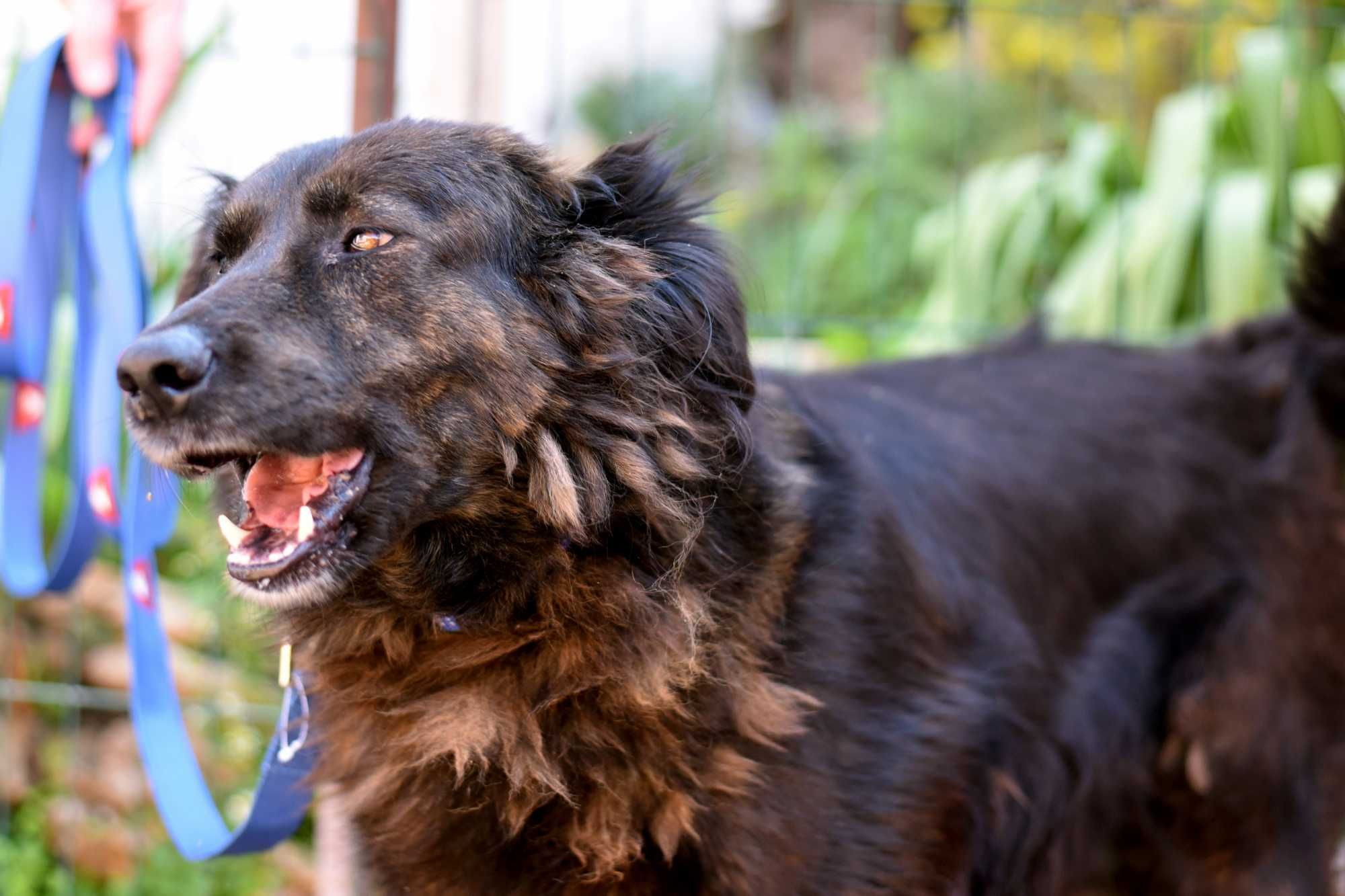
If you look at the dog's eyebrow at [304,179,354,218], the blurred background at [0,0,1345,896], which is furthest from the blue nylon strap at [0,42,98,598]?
the dog's eyebrow at [304,179,354,218]

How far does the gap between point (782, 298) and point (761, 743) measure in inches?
233

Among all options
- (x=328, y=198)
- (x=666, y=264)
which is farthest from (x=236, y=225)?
(x=666, y=264)

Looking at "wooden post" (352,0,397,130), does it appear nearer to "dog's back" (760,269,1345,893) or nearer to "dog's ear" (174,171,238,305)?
"dog's ear" (174,171,238,305)

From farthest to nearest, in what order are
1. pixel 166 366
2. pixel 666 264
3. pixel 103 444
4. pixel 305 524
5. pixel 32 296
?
pixel 32 296 → pixel 103 444 → pixel 666 264 → pixel 305 524 → pixel 166 366

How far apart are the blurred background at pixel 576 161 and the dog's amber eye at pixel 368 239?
514 millimetres

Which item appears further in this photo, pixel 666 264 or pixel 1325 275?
pixel 1325 275

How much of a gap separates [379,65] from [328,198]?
1.36 meters

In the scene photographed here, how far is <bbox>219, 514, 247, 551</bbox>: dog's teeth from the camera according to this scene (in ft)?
7.23

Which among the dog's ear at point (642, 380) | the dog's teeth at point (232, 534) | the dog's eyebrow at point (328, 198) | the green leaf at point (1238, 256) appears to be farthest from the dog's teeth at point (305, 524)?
the green leaf at point (1238, 256)

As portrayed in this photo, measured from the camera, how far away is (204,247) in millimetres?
2689

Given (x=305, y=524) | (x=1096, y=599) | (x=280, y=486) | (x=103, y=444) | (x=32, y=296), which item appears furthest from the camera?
(x=1096, y=599)

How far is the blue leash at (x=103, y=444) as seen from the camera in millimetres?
2691

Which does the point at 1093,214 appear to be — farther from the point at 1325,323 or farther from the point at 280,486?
the point at 280,486

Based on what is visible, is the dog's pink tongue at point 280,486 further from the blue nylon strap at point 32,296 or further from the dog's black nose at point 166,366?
the blue nylon strap at point 32,296
